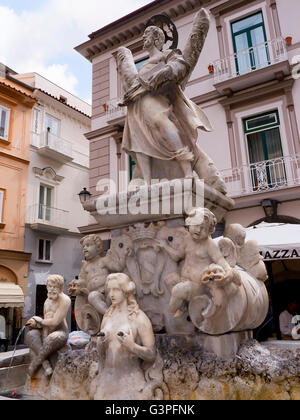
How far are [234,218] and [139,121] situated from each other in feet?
25.4

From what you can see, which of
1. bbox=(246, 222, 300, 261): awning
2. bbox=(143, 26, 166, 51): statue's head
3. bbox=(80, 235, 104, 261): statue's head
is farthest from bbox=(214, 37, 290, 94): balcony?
bbox=(80, 235, 104, 261): statue's head

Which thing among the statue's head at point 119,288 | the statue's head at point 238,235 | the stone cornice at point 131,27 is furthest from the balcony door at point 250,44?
the statue's head at point 119,288

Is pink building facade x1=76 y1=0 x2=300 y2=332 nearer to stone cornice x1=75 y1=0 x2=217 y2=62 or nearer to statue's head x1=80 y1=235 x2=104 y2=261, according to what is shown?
stone cornice x1=75 y1=0 x2=217 y2=62

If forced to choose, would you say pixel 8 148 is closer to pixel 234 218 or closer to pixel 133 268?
pixel 234 218

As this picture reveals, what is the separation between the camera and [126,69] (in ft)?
12.4

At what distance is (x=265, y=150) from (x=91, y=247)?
30.2ft

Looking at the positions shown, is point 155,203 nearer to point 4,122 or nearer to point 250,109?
point 250,109

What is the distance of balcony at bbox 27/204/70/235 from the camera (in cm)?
1617

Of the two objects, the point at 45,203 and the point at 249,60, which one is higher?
the point at 249,60

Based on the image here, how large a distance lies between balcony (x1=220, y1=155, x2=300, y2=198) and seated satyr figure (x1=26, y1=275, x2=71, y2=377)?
792cm

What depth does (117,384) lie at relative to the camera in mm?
2221

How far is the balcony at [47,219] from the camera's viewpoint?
53.1 ft

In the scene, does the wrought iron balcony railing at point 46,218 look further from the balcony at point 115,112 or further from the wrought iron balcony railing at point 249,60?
the wrought iron balcony railing at point 249,60

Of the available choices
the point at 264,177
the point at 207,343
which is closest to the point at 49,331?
the point at 207,343
